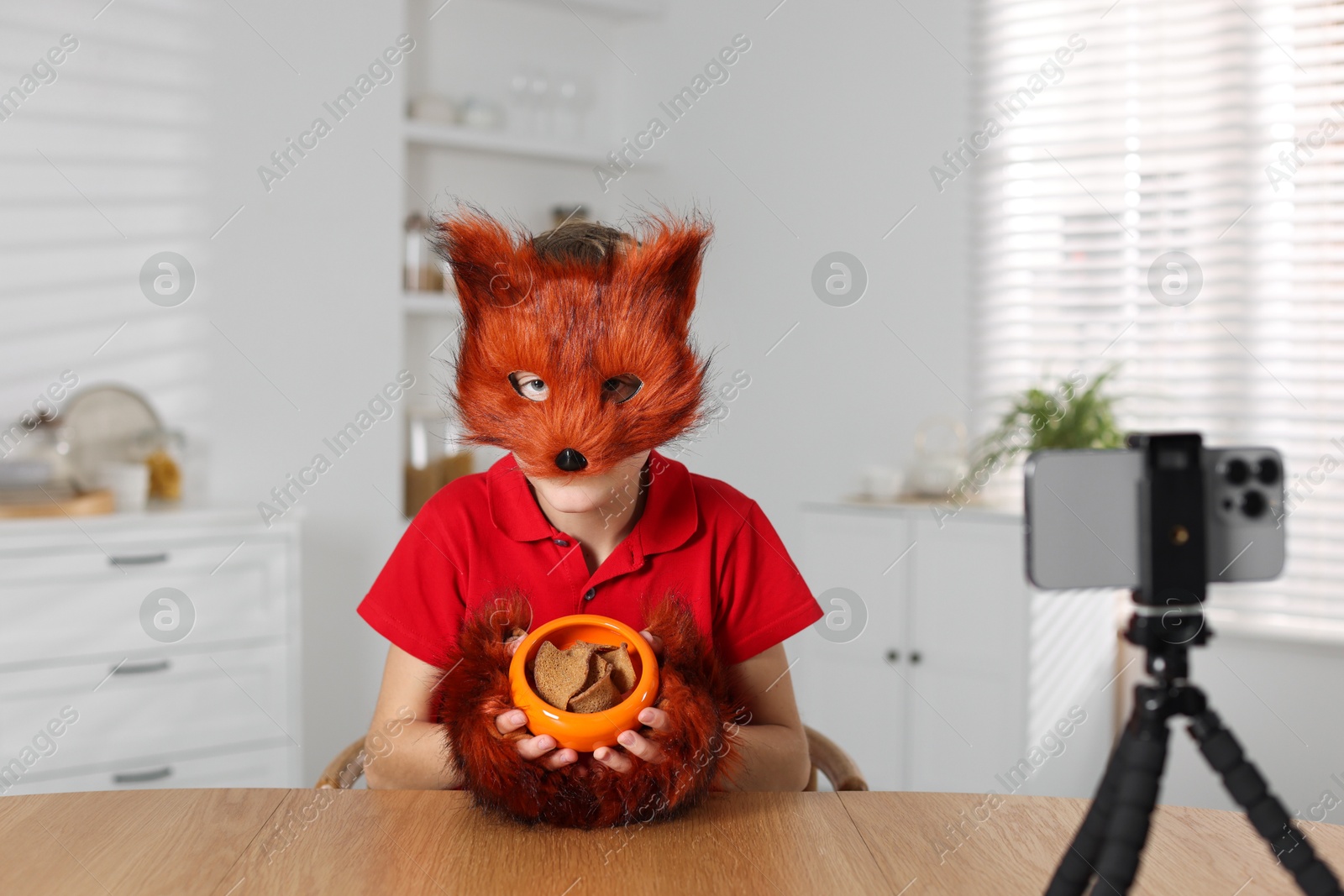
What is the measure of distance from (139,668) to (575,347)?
219 centimetres

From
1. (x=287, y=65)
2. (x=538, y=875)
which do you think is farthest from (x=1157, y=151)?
(x=538, y=875)

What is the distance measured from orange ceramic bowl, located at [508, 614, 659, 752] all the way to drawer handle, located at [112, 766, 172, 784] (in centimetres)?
213

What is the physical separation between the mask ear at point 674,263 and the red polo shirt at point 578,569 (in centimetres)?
32

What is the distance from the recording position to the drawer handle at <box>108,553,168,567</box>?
266 cm

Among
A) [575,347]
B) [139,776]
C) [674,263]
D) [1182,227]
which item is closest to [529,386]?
[575,347]

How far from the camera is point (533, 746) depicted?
98 centimetres

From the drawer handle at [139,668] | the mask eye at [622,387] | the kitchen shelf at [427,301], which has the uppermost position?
the kitchen shelf at [427,301]

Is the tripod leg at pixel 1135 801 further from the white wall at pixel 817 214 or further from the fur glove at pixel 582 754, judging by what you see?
the white wall at pixel 817 214

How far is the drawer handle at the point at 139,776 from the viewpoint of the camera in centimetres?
266

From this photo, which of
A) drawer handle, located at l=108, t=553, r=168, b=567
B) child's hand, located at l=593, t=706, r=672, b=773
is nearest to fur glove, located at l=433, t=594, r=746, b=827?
child's hand, located at l=593, t=706, r=672, b=773

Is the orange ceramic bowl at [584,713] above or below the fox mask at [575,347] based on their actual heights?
below

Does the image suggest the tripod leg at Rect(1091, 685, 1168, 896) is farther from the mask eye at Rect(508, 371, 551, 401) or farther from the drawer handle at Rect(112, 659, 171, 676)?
the drawer handle at Rect(112, 659, 171, 676)

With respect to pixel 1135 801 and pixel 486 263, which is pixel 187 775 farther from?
pixel 1135 801

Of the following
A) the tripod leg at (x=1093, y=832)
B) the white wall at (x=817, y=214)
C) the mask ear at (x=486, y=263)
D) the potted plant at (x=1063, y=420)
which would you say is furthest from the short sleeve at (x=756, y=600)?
the white wall at (x=817, y=214)
